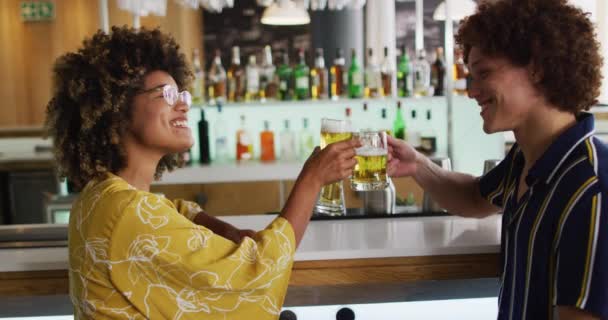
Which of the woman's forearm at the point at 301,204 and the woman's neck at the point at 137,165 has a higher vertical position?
the woman's neck at the point at 137,165

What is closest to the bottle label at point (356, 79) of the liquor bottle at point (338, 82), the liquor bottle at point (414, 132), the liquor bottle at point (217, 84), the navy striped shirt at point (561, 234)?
the liquor bottle at point (338, 82)

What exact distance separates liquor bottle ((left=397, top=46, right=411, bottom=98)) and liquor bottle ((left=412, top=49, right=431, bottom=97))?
0.05m

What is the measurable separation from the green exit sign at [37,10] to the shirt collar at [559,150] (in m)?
6.58

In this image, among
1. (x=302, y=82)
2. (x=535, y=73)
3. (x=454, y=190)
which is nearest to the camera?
(x=535, y=73)

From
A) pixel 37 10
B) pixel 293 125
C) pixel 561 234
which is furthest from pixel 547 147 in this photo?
pixel 37 10

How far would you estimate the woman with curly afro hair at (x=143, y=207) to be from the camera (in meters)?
1.12

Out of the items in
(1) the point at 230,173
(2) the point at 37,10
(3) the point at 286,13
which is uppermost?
(2) the point at 37,10

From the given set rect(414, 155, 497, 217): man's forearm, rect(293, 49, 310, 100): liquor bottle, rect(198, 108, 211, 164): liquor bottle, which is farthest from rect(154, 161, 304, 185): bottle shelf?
rect(414, 155, 497, 217): man's forearm

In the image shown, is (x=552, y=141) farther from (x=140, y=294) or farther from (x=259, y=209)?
(x=259, y=209)

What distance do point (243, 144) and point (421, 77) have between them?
4.03 feet

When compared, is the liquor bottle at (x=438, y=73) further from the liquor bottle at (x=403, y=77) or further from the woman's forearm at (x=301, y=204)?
the woman's forearm at (x=301, y=204)

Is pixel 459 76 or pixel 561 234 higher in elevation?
pixel 459 76

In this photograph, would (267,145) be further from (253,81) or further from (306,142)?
(253,81)

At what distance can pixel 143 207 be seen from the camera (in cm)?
113
